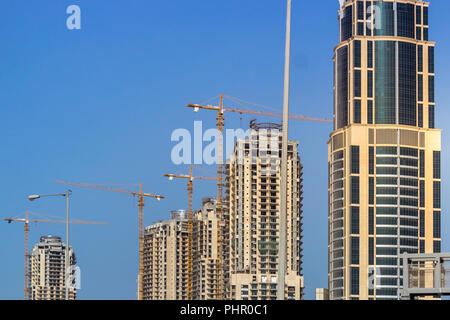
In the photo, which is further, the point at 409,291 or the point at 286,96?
the point at 409,291

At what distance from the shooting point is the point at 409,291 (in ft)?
169

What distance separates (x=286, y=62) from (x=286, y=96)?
4.23ft
